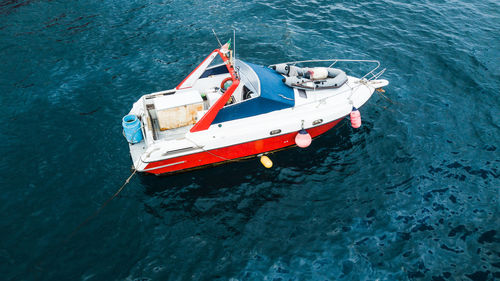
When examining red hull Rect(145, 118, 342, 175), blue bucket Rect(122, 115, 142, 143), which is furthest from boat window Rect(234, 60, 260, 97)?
blue bucket Rect(122, 115, 142, 143)

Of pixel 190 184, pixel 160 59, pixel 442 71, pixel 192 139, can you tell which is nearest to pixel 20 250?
pixel 190 184

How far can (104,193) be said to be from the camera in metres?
11.4

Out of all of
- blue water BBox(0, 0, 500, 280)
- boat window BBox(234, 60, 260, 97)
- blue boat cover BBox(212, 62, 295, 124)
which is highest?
boat window BBox(234, 60, 260, 97)

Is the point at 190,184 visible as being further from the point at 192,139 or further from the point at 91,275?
the point at 91,275

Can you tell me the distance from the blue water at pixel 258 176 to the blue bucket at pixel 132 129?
59.2 inches

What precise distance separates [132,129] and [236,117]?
409 cm

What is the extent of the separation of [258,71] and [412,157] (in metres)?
7.68

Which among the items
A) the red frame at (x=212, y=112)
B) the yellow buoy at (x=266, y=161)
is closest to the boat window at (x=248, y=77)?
the red frame at (x=212, y=112)

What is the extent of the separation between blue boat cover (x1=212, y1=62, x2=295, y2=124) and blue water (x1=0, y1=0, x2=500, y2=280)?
2.20 metres

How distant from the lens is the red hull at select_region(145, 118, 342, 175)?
454 inches

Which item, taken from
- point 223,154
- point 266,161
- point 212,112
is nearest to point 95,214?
point 223,154

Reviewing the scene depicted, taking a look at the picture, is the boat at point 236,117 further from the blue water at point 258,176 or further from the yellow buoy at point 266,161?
the blue water at point 258,176

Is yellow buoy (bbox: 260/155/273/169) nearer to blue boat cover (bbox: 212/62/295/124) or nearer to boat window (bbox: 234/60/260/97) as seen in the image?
blue boat cover (bbox: 212/62/295/124)

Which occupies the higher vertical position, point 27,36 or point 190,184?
point 27,36
